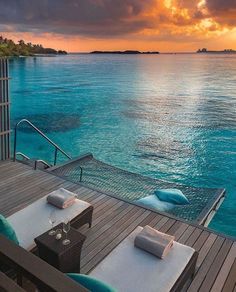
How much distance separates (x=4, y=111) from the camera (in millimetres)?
8289

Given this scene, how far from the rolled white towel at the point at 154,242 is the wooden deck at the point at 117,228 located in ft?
2.21

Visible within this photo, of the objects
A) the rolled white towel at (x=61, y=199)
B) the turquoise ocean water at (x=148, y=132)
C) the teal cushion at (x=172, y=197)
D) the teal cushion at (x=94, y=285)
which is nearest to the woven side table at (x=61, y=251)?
the teal cushion at (x=94, y=285)

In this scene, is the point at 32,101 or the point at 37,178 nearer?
the point at 37,178

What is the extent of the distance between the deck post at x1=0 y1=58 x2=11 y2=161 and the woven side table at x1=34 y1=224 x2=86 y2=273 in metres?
5.12

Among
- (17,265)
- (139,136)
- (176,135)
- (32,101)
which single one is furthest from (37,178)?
(32,101)

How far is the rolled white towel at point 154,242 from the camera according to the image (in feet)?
13.7

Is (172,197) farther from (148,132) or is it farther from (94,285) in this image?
(148,132)

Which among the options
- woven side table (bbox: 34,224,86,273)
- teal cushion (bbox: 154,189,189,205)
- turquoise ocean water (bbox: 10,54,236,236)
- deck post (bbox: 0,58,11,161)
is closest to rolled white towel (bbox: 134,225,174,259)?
woven side table (bbox: 34,224,86,273)

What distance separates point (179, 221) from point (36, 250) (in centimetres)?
284

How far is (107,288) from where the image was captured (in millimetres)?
2965

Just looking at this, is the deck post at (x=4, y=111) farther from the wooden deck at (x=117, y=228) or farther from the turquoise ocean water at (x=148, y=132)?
the turquoise ocean water at (x=148, y=132)

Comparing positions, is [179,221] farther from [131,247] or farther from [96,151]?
[96,151]

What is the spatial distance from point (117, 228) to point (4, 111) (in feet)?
15.8

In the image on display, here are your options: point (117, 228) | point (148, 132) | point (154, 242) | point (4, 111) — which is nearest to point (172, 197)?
point (117, 228)
